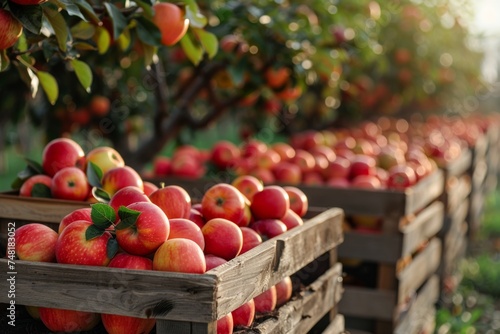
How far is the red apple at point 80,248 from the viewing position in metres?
1.71

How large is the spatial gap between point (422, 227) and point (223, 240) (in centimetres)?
231

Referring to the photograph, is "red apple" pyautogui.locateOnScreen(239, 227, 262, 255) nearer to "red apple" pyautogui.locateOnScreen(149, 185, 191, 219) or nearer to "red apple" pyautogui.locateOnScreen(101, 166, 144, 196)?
"red apple" pyautogui.locateOnScreen(149, 185, 191, 219)

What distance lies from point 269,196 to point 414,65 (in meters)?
6.10

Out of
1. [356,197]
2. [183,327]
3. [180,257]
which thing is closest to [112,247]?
[180,257]

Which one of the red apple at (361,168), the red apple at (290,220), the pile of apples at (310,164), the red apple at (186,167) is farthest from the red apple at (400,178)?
the red apple at (290,220)

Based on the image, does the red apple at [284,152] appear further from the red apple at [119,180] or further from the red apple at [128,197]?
the red apple at [128,197]

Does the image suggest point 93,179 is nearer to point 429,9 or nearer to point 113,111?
point 113,111

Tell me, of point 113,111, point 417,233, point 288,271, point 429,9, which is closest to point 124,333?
point 288,271

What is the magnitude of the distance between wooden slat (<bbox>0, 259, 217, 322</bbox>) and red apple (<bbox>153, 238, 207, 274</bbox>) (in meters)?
0.11

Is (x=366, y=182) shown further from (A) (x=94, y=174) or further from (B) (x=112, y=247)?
(B) (x=112, y=247)

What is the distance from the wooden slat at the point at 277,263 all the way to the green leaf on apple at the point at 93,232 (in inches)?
13.0

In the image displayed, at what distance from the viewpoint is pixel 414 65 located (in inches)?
316

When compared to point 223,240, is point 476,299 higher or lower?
lower

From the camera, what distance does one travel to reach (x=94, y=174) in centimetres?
243
